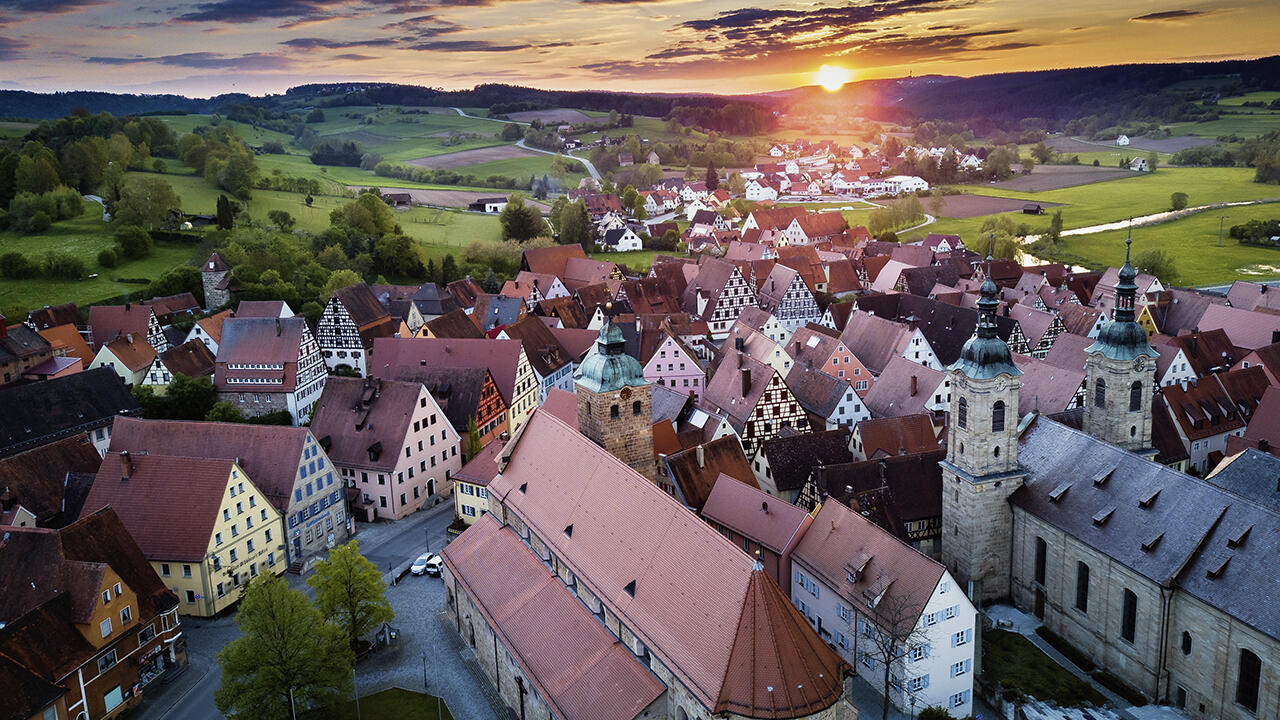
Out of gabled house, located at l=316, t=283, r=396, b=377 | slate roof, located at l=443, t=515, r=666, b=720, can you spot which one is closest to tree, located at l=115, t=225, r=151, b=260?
gabled house, located at l=316, t=283, r=396, b=377

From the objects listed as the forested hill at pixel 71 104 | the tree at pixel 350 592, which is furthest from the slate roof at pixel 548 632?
the forested hill at pixel 71 104

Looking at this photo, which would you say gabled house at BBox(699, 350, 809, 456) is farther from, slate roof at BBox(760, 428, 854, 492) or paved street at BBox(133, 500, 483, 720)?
paved street at BBox(133, 500, 483, 720)

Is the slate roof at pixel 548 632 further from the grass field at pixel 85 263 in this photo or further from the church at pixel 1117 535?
the grass field at pixel 85 263

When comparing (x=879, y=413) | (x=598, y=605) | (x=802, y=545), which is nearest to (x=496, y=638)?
(x=598, y=605)

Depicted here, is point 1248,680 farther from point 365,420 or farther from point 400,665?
point 365,420

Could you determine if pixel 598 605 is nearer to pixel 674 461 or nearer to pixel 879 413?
pixel 674 461

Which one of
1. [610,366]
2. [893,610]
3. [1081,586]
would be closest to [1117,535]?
[1081,586]
